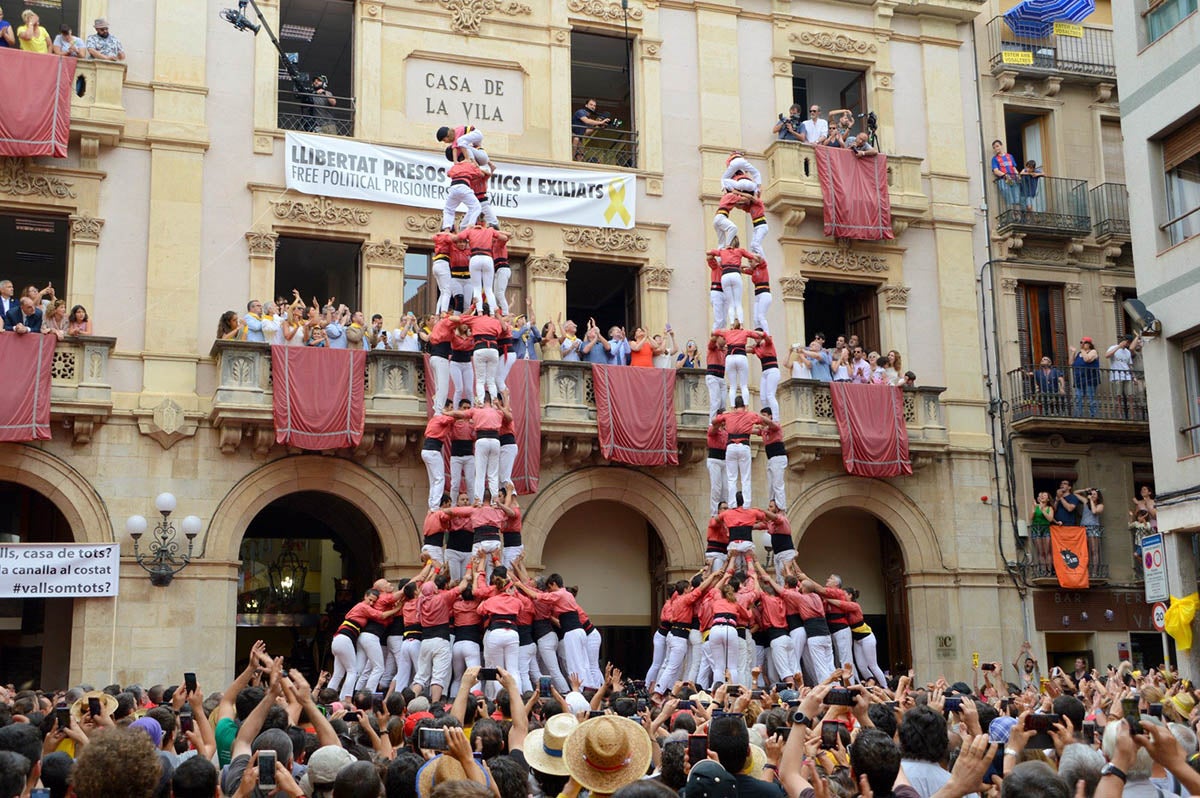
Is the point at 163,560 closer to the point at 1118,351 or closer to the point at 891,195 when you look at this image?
the point at 891,195

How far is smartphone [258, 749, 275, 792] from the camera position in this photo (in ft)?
17.2

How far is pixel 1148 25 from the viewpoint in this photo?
21.9m

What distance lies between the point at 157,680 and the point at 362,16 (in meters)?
12.6

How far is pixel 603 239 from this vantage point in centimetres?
2567

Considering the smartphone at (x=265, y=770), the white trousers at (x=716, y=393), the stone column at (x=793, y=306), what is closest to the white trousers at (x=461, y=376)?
the white trousers at (x=716, y=393)

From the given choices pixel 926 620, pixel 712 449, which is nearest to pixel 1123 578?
pixel 926 620

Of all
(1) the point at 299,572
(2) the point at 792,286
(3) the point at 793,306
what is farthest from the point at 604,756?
(1) the point at 299,572

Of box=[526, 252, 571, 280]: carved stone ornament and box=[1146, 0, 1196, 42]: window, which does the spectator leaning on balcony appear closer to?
box=[526, 252, 571, 280]: carved stone ornament

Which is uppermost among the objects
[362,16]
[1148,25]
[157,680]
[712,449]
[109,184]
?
[362,16]

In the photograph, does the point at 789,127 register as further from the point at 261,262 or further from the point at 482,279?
the point at 261,262

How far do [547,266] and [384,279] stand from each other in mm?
3181

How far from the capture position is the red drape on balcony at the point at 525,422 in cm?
2317

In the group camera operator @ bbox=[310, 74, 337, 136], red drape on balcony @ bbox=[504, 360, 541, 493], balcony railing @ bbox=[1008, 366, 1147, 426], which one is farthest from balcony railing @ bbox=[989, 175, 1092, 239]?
camera operator @ bbox=[310, 74, 337, 136]

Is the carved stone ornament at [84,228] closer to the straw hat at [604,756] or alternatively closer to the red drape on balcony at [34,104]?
the red drape on balcony at [34,104]
